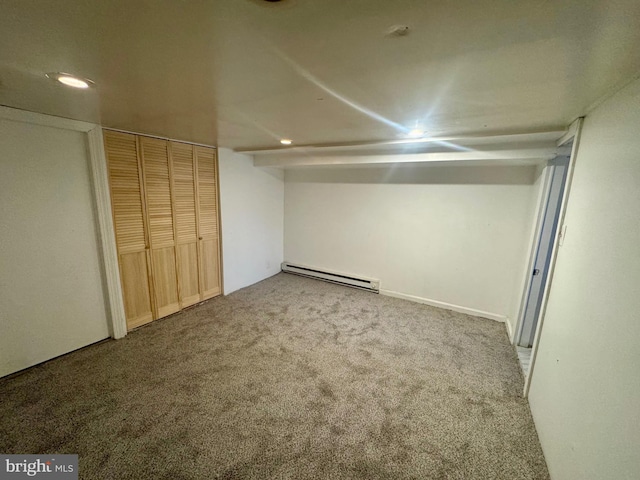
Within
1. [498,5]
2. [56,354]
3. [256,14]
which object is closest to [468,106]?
[498,5]

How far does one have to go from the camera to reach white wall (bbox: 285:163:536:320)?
10.4ft

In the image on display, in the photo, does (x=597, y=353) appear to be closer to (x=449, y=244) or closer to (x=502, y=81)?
(x=502, y=81)

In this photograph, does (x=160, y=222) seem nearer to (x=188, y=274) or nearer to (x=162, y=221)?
(x=162, y=221)

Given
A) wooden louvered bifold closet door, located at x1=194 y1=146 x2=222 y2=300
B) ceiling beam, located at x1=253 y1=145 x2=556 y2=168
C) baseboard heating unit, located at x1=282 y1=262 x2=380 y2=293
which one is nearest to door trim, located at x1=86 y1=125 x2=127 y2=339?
wooden louvered bifold closet door, located at x1=194 y1=146 x2=222 y2=300

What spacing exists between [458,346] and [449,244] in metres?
1.34

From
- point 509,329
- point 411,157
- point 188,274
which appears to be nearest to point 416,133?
point 411,157

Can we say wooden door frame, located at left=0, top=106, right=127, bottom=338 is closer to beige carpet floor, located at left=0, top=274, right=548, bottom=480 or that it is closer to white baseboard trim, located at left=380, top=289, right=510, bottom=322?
beige carpet floor, located at left=0, top=274, right=548, bottom=480

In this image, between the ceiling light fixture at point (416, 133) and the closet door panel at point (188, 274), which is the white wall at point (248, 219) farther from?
the ceiling light fixture at point (416, 133)

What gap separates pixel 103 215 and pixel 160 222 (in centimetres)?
57

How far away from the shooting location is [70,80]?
134cm

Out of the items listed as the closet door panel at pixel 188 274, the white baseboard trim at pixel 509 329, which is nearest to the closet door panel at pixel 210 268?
the closet door panel at pixel 188 274

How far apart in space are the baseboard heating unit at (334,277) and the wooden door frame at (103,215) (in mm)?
2665

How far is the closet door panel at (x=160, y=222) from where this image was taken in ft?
9.49

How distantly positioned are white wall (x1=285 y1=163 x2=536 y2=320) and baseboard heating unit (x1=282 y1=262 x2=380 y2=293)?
0.37 ft
